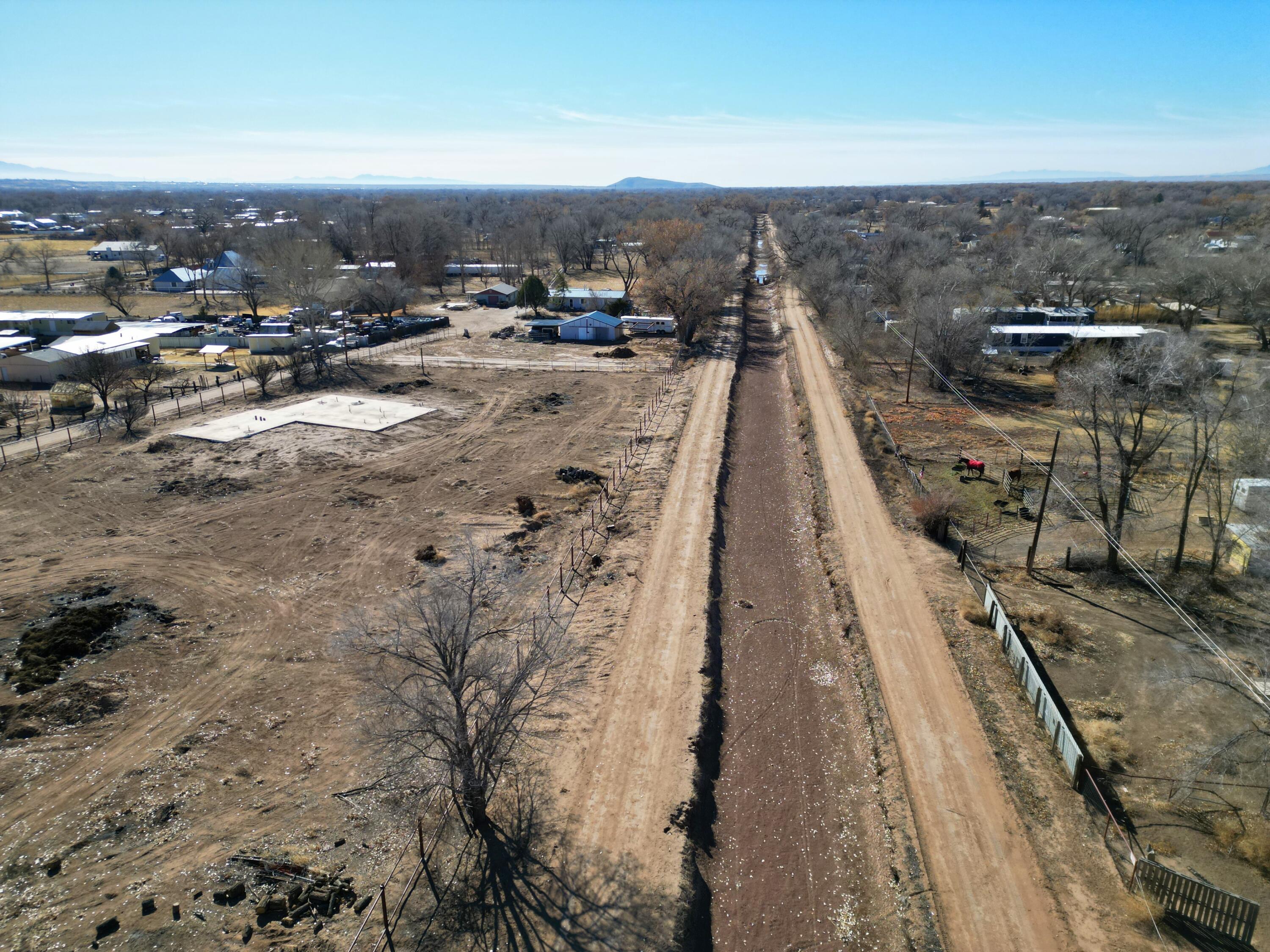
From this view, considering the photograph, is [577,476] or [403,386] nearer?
[577,476]

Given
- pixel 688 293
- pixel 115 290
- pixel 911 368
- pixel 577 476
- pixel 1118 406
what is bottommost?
pixel 577 476

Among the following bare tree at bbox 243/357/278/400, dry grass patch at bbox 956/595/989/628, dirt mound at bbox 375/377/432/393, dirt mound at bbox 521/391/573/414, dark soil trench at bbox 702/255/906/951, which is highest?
bare tree at bbox 243/357/278/400

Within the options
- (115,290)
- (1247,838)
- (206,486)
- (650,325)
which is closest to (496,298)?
(650,325)

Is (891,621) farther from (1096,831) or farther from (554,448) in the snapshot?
(554,448)

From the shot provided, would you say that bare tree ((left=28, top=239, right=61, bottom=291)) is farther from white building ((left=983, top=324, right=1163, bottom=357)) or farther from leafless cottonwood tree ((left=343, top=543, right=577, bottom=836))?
white building ((left=983, top=324, right=1163, bottom=357))

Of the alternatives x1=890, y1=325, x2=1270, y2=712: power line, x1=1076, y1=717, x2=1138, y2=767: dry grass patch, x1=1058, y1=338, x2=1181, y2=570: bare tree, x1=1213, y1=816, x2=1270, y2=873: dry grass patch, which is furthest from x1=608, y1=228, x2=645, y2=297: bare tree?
x1=1213, y1=816, x2=1270, y2=873: dry grass patch

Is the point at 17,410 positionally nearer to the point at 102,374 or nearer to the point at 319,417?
the point at 102,374
